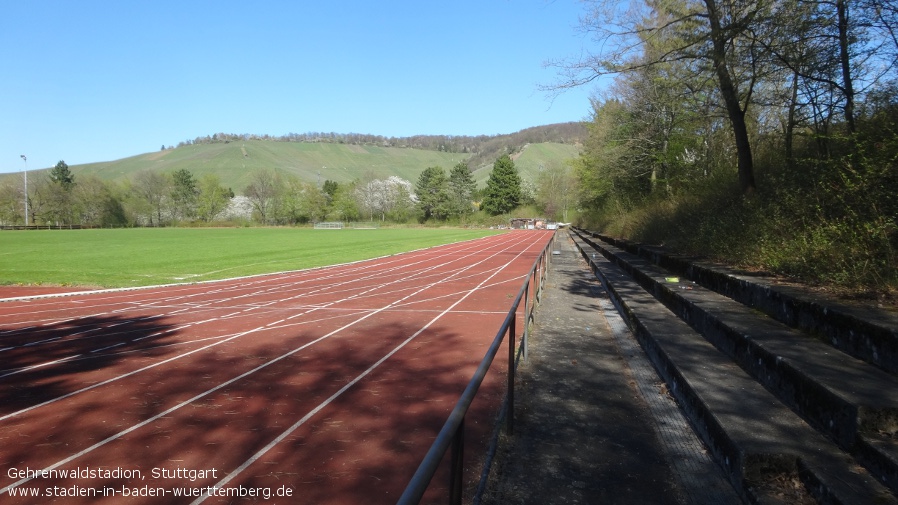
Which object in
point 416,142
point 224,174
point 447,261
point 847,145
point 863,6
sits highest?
point 416,142

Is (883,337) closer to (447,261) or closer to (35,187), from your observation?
(447,261)

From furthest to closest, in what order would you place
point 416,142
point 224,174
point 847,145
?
point 416,142, point 224,174, point 847,145

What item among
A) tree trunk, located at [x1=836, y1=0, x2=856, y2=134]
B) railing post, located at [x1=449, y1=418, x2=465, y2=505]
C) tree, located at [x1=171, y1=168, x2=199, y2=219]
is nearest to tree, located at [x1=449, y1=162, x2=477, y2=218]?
tree, located at [x1=171, y1=168, x2=199, y2=219]

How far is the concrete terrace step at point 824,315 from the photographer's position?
3318mm

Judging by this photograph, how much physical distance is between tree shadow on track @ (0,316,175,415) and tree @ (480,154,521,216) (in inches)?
3264

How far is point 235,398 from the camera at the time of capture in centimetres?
520

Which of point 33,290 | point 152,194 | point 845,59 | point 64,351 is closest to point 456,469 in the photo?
point 64,351

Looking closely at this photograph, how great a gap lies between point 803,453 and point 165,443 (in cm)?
444

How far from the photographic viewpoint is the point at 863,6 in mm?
7297

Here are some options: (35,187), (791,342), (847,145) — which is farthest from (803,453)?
(35,187)

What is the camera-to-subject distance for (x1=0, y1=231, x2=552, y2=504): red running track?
11.8ft

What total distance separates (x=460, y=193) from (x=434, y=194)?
198 inches

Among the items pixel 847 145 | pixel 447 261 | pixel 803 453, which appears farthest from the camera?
pixel 447 261

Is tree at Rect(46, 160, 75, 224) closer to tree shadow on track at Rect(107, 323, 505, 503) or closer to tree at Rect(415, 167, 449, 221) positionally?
tree at Rect(415, 167, 449, 221)
